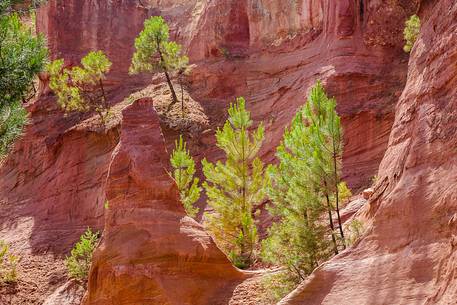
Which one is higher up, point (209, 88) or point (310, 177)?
point (209, 88)

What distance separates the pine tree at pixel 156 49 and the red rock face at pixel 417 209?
86.2 feet

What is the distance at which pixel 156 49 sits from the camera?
3738 centimetres

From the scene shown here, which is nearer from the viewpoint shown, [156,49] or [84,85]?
[156,49]

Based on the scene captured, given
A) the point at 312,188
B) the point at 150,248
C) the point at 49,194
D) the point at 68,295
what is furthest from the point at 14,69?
the point at 49,194

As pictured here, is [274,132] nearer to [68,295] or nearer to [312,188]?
[68,295]

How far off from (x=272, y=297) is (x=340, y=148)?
174 inches

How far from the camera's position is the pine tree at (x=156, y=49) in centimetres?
3694

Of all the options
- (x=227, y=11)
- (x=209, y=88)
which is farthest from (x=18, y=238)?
(x=227, y=11)

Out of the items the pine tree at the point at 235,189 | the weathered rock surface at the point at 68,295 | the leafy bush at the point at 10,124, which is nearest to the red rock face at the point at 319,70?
the pine tree at the point at 235,189

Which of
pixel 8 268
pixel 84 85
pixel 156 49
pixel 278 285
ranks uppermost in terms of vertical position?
pixel 84 85

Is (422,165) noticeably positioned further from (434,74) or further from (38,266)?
(38,266)

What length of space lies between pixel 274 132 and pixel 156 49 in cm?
1049

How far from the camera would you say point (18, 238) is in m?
35.0

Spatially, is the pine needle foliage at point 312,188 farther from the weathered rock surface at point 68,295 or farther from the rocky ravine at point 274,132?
the weathered rock surface at point 68,295
